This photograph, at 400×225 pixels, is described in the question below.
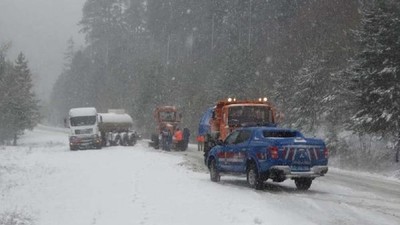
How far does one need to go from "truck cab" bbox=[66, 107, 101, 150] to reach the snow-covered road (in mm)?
18935

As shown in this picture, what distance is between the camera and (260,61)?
5625 centimetres

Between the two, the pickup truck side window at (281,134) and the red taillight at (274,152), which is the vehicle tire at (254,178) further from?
the pickup truck side window at (281,134)

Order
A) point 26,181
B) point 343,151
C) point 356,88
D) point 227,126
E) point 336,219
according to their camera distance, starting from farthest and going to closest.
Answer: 1. point 343,151
2. point 356,88
3. point 227,126
4. point 26,181
5. point 336,219

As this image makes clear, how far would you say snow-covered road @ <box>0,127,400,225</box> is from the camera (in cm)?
1210

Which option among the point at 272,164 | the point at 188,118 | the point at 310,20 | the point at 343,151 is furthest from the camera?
the point at 188,118

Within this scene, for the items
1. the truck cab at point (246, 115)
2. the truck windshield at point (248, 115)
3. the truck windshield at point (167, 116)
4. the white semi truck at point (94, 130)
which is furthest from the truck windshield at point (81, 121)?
the truck windshield at point (248, 115)

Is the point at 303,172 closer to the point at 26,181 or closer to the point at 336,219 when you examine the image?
the point at 336,219

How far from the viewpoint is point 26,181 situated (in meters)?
21.1

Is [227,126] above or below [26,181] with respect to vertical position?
above

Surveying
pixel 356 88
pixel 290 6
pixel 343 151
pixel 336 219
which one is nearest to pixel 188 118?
pixel 290 6

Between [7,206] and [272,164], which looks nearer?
[7,206]

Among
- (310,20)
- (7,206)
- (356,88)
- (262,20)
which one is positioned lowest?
(7,206)

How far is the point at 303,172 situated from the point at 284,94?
79.8 ft

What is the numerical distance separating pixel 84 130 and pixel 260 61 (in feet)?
69.7
